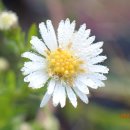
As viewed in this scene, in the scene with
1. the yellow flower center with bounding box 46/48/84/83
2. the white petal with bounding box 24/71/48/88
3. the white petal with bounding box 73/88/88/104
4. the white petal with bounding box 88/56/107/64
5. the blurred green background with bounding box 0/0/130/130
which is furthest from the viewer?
the blurred green background with bounding box 0/0/130/130

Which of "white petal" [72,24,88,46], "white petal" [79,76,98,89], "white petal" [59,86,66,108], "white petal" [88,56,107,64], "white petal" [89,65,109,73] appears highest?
"white petal" [72,24,88,46]

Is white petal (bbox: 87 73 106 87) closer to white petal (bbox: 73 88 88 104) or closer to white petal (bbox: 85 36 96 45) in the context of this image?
white petal (bbox: 73 88 88 104)

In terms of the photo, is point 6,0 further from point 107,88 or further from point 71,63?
point 71,63

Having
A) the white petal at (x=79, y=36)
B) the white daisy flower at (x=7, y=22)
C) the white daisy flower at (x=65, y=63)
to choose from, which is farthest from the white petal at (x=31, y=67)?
the white daisy flower at (x=7, y=22)

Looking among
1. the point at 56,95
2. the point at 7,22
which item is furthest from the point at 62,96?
the point at 7,22

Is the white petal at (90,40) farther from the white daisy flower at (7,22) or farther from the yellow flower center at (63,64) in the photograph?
the white daisy flower at (7,22)

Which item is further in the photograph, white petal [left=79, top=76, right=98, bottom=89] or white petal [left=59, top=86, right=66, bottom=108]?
white petal [left=79, top=76, right=98, bottom=89]

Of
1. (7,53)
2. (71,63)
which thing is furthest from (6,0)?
(71,63)

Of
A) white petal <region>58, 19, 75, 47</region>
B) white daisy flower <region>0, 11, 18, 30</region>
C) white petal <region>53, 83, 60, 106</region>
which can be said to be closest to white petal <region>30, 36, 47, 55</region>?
white petal <region>58, 19, 75, 47</region>
